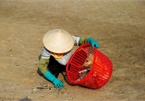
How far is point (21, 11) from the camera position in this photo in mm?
4625

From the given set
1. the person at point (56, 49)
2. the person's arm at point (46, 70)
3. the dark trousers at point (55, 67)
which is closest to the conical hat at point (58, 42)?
the person at point (56, 49)

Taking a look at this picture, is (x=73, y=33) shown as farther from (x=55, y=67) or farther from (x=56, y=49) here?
(x=56, y=49)

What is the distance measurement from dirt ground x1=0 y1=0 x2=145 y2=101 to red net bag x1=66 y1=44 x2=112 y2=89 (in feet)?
0.50

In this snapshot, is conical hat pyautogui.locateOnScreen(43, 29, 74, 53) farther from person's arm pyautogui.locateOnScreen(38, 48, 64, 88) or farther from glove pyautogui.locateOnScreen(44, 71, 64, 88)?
glove pyautogui.locateOnScreen(44, 71, 64, 88)

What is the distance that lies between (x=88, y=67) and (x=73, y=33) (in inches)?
44.1

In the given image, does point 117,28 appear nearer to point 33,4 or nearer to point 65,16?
point 65,16

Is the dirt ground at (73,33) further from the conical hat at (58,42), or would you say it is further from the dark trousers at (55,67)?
the conical hat at (58,42)

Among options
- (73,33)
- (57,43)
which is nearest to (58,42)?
(57,43)

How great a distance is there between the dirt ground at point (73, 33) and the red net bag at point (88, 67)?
15 centimetres

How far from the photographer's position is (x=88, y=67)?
3.06 meters

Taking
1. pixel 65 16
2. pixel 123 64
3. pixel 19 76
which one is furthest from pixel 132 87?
pixel 65 16

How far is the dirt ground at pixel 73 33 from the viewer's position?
2.89m

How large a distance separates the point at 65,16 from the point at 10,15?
914 millimetres

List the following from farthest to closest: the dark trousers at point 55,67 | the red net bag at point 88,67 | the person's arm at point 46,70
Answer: the dark trousers at point 55,67
the person's arm at point 46,70
the red net bag at point 88,67
